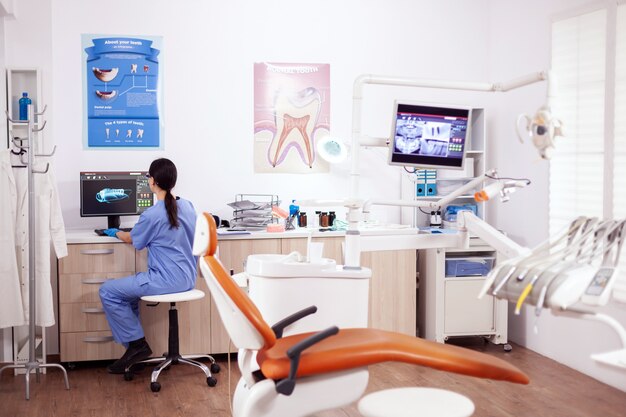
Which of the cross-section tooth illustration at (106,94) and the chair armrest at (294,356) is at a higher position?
the cross-section tooth illustration at (106,94)

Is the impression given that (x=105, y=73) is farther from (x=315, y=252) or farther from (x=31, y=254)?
(x=315, y=252)

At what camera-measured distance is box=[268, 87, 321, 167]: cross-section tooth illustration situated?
5254mm

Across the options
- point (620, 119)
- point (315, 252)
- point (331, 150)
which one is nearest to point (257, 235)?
point (331, 150)

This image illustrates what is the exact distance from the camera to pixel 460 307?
5039 mm

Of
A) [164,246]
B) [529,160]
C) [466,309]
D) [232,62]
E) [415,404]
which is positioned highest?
[232,62]

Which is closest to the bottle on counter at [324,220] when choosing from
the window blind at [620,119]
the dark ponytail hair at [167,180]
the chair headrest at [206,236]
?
the dark ponytail hair at [167,180]

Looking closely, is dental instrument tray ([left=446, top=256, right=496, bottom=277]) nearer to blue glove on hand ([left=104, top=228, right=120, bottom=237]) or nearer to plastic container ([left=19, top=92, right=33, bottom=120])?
blue glove on hand ([left=104, top=228, right=120, bottom=237])

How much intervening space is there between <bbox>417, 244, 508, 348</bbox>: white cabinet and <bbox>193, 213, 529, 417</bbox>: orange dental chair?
2247mm

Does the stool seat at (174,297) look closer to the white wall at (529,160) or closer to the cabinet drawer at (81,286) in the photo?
the cabinet drawer at (81,286)

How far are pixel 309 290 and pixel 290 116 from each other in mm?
2183

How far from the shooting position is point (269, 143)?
5.24m

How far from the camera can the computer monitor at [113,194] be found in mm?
4734

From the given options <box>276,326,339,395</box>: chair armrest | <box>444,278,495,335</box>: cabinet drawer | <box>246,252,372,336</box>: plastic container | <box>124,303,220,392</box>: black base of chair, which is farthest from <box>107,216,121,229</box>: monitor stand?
<box>276,326,339,395</box>: chair armrest

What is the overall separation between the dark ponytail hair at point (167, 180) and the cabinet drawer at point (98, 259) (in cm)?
51
